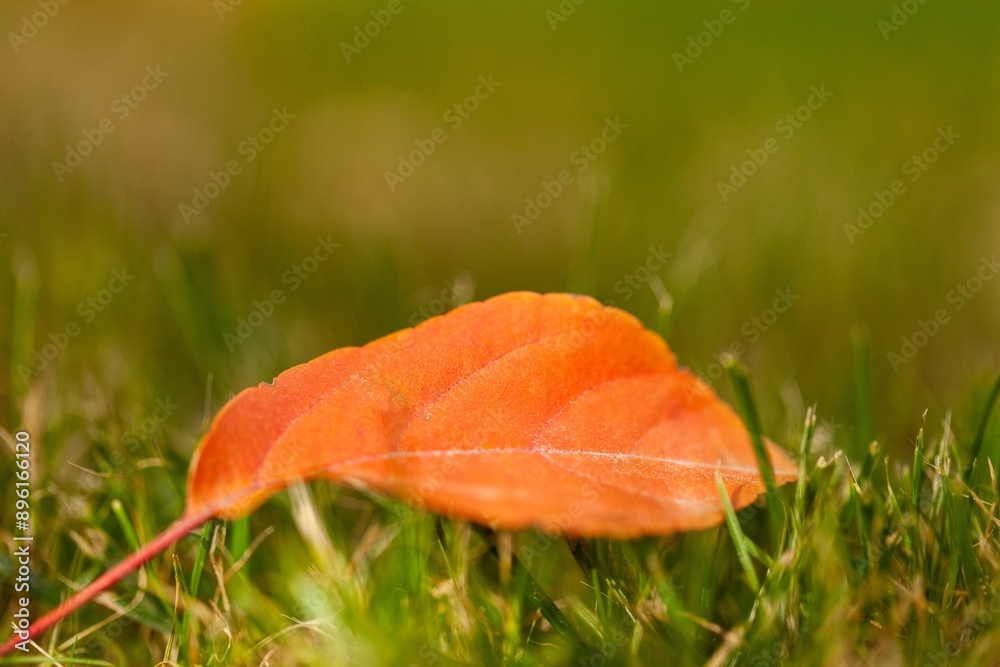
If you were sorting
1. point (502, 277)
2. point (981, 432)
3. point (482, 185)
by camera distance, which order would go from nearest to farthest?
1. point (981, 432)
2. point (502, 277)
3. point (482, 185)

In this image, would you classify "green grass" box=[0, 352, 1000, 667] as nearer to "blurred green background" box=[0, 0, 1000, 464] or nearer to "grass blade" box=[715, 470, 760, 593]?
"grass blade" box=[715, 470, 760, 593]

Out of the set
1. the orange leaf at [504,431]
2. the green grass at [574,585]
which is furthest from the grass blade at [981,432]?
the orange leaf at [504,431]

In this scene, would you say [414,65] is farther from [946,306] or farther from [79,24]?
[946,306]

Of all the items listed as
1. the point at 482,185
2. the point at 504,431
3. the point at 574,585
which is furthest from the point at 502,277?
the point at 504,431

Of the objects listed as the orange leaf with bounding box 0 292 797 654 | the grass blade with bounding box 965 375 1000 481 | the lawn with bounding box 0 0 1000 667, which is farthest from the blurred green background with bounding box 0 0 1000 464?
the orange leaf with bounding box 0 292 797 654

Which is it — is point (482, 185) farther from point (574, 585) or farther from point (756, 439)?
point (756, 439)
